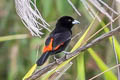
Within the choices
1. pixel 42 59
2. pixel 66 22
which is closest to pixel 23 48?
pixel 66 22

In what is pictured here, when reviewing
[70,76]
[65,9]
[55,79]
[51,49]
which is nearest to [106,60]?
[70,76]

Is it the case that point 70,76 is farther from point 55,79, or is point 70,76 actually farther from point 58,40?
point 55,79

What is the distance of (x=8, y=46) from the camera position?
4082 millimetres

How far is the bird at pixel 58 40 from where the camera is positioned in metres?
2.22

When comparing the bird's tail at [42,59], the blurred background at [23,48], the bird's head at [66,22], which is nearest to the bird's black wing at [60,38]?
the bird's tail at [42,59]

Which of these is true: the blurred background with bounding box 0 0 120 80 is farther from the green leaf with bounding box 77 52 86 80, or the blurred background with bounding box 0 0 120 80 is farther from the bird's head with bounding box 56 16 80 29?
the green leaf with bounding box 77 52 86 80

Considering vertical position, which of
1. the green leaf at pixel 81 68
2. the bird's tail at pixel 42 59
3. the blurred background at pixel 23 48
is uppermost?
the bird's tail at pixel 42 59

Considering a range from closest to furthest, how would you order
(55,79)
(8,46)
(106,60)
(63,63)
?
1. (55,79)
2. (63,63)
3. (106,60)
4. (8,46)

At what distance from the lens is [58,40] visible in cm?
240

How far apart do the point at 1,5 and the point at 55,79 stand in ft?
8.29

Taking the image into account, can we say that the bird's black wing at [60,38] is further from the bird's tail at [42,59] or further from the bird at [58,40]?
the bird's tail at [42,59]

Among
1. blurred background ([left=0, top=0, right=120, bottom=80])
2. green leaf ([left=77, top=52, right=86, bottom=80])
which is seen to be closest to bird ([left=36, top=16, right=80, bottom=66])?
green leaf ([left=77, top=52, right=86, bottom=80])

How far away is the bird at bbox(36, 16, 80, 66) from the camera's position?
2224 millimetres

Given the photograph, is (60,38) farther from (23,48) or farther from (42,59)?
(23,48)
